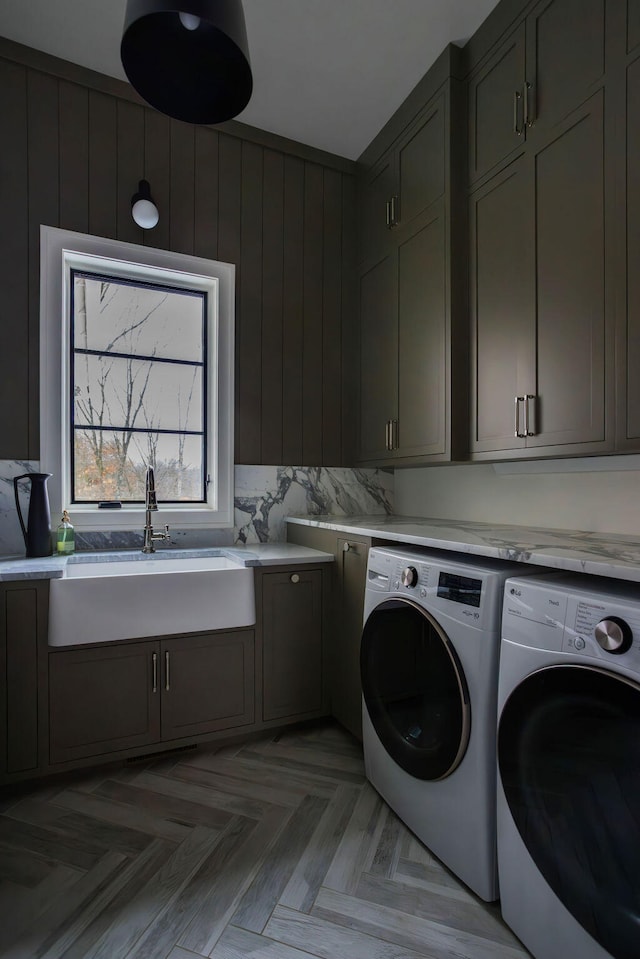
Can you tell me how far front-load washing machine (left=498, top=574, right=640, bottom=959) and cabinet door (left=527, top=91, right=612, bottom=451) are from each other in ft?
2.02

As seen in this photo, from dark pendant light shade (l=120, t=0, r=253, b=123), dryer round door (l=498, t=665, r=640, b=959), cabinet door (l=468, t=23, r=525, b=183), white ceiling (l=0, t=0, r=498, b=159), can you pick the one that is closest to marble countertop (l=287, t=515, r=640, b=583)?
dryer round door (l=498, t=665, r=640, b=959)

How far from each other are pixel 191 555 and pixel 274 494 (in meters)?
0.61

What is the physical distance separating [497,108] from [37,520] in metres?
2.50

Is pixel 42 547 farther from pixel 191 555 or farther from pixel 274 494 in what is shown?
pixel 274 494

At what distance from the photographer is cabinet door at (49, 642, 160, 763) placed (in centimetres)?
184

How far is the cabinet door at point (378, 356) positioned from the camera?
8.63ft

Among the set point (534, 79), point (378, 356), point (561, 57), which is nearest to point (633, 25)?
point (561, 57)

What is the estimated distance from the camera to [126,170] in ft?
7.91

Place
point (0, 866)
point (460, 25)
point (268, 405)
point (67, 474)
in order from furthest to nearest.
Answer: point (268, 405) → point (67, 474) → point (460, 25) → point (0, 866)

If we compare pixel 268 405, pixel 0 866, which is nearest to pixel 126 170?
pixel 268 405

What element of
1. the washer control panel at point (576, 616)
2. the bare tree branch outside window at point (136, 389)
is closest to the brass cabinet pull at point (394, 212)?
the bare tree branch outside window at point (136, 389)

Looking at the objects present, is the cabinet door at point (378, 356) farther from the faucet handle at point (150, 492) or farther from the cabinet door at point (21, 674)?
the cabinet door at point (21, 674)

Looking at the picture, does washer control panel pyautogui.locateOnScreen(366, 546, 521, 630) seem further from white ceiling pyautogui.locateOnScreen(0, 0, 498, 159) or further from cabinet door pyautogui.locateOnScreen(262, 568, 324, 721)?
white ceiling pyautogui.locateOnScreen(0, 0, 498, 159)

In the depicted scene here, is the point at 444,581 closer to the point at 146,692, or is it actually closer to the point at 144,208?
the point at 146,692
